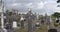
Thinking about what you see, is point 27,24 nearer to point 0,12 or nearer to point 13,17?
point 13,17

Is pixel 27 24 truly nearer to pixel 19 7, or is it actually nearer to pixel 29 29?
pixel 29 29

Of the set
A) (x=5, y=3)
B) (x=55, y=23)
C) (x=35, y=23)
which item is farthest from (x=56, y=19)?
(x=5, y=3)

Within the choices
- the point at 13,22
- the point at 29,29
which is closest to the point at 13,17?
the point at 13,22

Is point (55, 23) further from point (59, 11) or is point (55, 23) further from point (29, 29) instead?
point (29, 29)

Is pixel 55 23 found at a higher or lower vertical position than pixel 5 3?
lower

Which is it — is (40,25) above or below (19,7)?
below

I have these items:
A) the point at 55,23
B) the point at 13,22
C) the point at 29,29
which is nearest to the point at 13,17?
the point at 13,22

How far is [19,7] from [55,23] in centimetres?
96

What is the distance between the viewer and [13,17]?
5.14m

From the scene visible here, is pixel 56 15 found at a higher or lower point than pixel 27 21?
higher

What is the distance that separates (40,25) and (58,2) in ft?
2.37

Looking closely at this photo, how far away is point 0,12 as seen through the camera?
16.8ft

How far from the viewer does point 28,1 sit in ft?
16.9

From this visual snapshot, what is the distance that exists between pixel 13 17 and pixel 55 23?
103 centimetres
